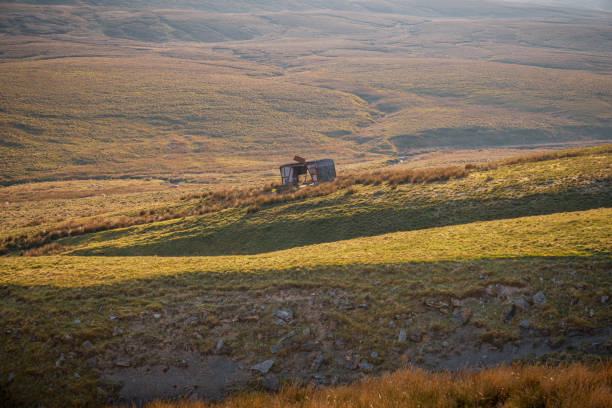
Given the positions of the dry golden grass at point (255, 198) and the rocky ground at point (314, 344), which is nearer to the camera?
the rocky ground at point (314, 344)

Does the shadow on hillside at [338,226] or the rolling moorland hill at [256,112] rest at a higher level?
the rolling moorland hill at [256,112]

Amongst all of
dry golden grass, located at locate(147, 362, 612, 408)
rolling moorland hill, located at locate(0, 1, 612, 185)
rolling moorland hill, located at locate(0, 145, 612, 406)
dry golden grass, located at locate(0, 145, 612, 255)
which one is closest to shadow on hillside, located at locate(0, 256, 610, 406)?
rolling moorland hill, located at locate(0, 145, 612, 406)

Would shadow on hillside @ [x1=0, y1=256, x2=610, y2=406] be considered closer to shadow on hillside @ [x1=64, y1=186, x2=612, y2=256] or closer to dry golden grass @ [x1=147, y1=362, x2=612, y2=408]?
dry golden grass @ [x1=147, y1=362, x2=612, y2=408]

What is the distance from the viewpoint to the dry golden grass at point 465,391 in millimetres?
5723

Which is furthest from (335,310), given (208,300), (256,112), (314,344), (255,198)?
(256,112)

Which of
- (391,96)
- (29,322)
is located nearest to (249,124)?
(391,96)

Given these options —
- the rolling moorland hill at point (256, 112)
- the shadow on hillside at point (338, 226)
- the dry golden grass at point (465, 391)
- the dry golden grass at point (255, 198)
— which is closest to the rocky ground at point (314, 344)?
the dry golden grass at point (465, 391)

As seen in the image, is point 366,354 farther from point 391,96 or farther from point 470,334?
point 391,96

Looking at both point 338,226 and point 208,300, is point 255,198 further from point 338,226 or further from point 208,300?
point 208,300

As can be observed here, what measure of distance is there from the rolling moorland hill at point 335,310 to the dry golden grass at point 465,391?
0.06 m

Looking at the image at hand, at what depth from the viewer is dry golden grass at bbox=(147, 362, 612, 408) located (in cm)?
572

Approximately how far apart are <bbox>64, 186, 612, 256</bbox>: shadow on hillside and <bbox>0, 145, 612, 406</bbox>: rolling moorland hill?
0.48 feet

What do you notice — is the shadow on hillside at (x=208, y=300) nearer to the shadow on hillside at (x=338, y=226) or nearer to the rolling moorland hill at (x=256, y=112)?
the shadow on hillside at (x=338, y=226)

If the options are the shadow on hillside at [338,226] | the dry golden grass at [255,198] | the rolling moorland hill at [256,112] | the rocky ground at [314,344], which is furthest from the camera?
the rolling moorland hill at [256,112]
